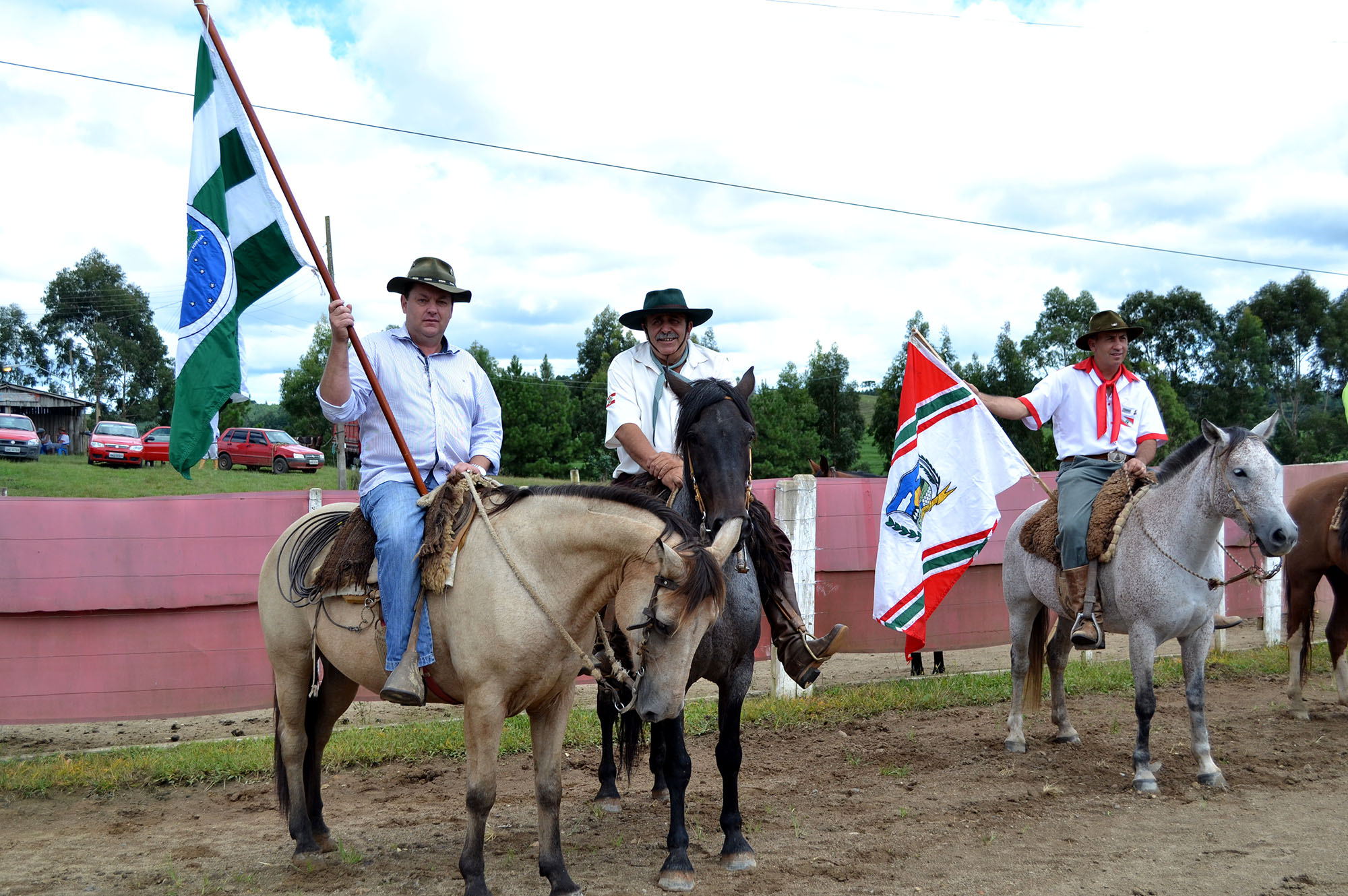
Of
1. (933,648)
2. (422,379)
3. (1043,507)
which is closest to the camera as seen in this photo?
(422,379)

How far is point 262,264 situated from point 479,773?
2731 mm

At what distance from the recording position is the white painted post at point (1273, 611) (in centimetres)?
1104

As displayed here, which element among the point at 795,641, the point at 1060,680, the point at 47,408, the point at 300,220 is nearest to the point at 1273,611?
the point at 1060,680

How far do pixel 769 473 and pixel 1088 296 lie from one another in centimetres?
1428

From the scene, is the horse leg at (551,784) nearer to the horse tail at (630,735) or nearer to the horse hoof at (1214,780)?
the horse tail at (630,735)

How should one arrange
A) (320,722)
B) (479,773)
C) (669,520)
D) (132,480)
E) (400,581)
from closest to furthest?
1. (669,520)
2. (479,773)
3. (400,581)
4. (320,722)
5. (132,480)

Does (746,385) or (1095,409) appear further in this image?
(1095,409)

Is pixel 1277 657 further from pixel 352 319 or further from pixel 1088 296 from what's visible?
pixel 1088 296

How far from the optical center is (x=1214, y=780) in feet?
18.7

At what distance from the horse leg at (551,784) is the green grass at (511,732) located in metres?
2.81

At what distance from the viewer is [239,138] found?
4.43 meters

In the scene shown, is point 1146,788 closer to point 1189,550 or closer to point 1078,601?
point 1078,601

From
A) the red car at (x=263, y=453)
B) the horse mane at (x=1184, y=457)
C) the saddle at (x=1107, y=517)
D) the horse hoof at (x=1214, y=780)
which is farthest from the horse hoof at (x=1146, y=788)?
the red car at (x=263, y=453)

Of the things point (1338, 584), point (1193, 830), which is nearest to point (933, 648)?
point (1338, 584)
